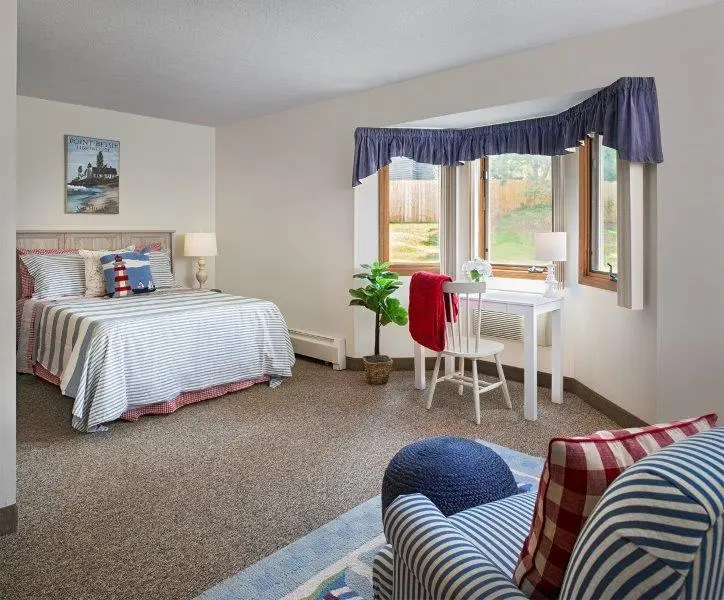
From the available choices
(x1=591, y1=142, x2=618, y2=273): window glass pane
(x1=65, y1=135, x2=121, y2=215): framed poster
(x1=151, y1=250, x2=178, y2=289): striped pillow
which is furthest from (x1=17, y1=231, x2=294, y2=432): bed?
(x1=591, y1=142, x2=618, y2=273): window glass pane

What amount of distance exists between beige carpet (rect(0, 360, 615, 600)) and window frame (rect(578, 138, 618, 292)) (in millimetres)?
953

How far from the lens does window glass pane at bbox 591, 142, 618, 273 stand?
384cm

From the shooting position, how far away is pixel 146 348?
3.65 metres

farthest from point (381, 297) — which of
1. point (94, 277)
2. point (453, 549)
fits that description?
point (453, 549)

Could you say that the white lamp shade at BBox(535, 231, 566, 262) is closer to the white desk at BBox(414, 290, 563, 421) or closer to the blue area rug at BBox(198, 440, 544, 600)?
the white desk at BBox(414, 290, 563, 421)

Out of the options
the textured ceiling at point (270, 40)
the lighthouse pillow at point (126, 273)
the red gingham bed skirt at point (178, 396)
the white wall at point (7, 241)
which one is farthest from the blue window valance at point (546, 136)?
the white wall at point (7, 241)

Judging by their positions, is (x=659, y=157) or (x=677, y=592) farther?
(x=659, y=157)

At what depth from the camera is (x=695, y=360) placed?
301cm

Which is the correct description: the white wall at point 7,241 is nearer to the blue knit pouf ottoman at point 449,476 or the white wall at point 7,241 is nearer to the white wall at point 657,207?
the blue knit pouf ottoman at point 449,476

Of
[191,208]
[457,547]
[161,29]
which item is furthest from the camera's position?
[191,208]

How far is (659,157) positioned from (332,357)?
3.05 meters

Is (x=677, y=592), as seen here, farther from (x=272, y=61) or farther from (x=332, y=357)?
(x=332, y=357)

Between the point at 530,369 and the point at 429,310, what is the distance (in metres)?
0.77

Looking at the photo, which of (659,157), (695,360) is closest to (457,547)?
(695,360)
